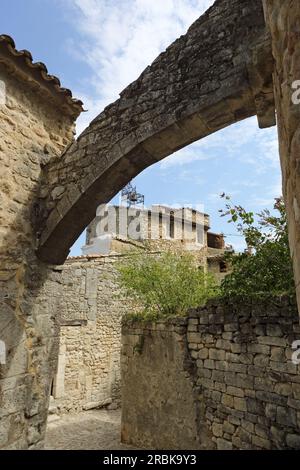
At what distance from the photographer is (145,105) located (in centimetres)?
307

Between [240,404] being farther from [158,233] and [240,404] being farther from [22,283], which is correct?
[158,233]

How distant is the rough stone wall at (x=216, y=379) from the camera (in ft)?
14.2

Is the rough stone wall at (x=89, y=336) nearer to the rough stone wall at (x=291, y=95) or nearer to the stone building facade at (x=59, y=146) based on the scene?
the stone building facade at (x=59, y=146)

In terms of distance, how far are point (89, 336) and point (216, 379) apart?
6200 mm

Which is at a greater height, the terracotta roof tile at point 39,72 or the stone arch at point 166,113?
the terracotta roof tile at point 39,72

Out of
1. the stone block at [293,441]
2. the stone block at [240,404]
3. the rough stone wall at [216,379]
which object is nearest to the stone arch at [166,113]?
the rough stone wall at [216,379]

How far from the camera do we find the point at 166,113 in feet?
9.43

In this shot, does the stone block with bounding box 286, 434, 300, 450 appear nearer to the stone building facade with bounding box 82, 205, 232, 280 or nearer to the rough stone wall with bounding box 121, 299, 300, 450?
the rough stone wall with bounding box 121, 299, 300, 450

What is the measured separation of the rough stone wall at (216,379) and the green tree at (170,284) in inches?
29.7

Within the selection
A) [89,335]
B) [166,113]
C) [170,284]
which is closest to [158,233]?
[89,335]

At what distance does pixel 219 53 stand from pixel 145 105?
2.58 ft

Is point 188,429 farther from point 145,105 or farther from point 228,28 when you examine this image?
point 228,28

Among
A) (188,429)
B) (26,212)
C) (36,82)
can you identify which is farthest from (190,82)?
(188,429)

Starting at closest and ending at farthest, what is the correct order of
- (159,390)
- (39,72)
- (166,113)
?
(166,113) < (39,72) < (159,390)
